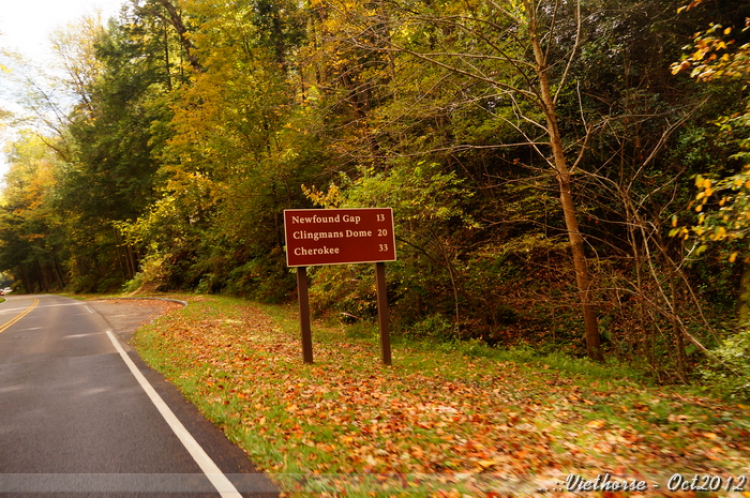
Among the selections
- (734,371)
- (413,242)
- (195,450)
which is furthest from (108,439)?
(413,242)

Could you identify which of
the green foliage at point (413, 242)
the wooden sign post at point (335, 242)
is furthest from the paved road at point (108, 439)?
the green foliage at point (413, 242)

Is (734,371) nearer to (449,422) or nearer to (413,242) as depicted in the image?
(449,422)

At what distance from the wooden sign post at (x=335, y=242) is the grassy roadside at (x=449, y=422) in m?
1.06

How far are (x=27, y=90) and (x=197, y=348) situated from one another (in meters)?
37.6

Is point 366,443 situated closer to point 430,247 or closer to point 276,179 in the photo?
point 430,247

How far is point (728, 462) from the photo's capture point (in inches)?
155

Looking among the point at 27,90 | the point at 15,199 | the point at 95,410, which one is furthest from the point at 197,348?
the point at 15,199

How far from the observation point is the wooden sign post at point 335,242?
8.57 m

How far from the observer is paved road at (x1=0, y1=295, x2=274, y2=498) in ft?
13.6

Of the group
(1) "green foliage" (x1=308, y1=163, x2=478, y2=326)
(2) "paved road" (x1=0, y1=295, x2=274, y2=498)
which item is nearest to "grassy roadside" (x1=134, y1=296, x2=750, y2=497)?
(2) "paved road" (x1=0, y1=295, x2=274, y2=498)

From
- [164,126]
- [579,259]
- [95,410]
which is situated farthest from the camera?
[164,126]

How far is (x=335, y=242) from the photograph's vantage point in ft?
29.0

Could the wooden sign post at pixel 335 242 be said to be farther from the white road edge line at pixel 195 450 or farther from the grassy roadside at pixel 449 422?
the white road edge line at pixel 195 450

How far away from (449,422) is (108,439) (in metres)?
4.02
